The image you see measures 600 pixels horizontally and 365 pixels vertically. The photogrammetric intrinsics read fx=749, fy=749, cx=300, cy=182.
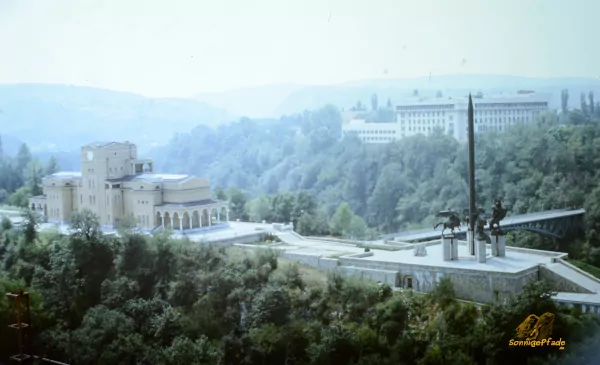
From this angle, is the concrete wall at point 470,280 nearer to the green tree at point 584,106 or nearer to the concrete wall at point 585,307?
the concrete wall at point 585,307

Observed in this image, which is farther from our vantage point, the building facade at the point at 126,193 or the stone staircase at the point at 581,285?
the building facade at the point at 126,193

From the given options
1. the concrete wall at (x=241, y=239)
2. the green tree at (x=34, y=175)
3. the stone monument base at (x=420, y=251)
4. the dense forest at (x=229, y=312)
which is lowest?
the dense forest at (x=229, y=312)

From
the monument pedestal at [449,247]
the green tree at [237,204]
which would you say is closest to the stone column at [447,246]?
the monument pedestal at [449,247]

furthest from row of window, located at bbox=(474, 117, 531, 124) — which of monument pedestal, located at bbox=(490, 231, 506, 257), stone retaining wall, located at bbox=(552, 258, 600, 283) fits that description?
stone retaining wall, located at bbox=(552, 258, 600, 283)

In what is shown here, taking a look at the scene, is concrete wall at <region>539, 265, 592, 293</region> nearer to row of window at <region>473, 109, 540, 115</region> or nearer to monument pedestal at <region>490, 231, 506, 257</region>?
monument pedestal at <region>490, 231, 506, 257</region>

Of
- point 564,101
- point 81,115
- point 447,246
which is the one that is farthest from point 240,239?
point 564,101

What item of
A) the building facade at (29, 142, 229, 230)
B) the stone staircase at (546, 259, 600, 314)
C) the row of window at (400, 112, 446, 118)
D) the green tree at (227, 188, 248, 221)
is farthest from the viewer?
the green tree at (227, 188, 248, 221)

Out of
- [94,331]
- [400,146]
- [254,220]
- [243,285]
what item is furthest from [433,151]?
[94,331]
